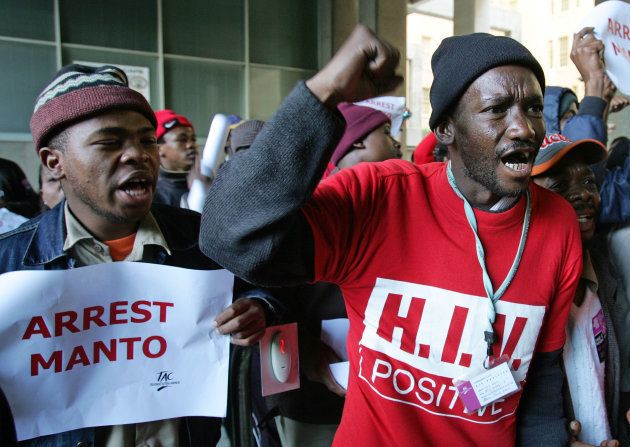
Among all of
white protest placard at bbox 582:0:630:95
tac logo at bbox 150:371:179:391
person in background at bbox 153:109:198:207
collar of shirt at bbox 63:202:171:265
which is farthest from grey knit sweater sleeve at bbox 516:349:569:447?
person in background at bbox 153:109:198:207

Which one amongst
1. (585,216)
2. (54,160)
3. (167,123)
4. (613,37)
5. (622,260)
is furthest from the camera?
(167,123)

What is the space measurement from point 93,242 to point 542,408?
1463 millimetres

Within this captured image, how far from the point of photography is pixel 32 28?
329 inches

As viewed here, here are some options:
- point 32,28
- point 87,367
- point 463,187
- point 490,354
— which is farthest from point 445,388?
point 32,28

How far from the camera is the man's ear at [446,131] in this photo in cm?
148

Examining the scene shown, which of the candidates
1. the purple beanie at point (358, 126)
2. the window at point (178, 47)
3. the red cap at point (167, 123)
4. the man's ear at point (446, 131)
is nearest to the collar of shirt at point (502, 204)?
the man's ear at point (446, 131)

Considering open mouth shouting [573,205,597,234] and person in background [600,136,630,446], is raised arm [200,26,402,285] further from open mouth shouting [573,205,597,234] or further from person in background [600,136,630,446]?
person in background [600,136,630,446]

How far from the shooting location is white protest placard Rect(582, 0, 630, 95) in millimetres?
2676

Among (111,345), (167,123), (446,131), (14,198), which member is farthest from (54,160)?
(167,123)

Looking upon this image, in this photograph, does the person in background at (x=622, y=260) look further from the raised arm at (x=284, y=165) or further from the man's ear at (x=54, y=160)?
the man's ear at (x=54, y=160)

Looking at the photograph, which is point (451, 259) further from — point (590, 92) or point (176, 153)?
point (176, 153)

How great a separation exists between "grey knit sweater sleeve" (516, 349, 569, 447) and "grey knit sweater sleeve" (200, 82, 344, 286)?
37.7 inches

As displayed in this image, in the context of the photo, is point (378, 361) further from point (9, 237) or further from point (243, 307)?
point (9, 237)

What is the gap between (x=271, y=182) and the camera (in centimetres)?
106
